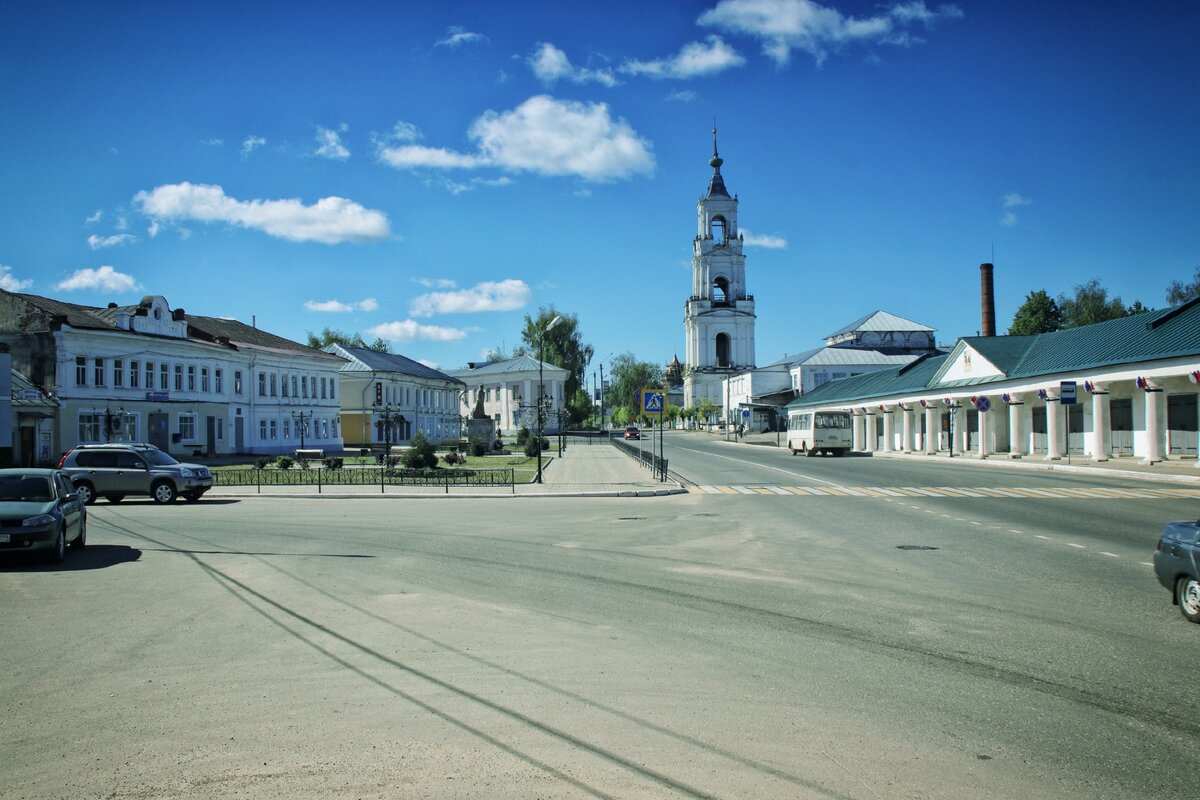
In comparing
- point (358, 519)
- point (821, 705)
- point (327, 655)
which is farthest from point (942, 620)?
point (358, 519)

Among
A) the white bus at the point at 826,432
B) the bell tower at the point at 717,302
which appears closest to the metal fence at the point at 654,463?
the white bus at the point at 826,432

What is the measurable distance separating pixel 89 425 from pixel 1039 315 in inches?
3472

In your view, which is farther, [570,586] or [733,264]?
[733,264]

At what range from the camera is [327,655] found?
8188 millimetres

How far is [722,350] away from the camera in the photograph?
139 meters

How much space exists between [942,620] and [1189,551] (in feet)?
8.53

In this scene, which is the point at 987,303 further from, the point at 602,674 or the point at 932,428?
the point at 602,674

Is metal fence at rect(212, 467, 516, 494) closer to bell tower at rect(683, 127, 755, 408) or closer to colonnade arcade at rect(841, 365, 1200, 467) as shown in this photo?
colonnade arcade at rect(841, 365, 1200, 467)

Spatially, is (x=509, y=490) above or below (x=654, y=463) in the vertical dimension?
below

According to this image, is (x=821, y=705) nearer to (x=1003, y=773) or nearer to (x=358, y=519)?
(x=1003, y=773)

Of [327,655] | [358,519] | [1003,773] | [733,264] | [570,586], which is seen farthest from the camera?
[733,264]

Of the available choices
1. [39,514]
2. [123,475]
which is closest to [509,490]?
[123,475]

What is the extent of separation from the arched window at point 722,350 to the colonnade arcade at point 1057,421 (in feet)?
238

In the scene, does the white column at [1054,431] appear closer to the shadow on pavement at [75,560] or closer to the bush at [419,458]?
the bush at [419,458]
